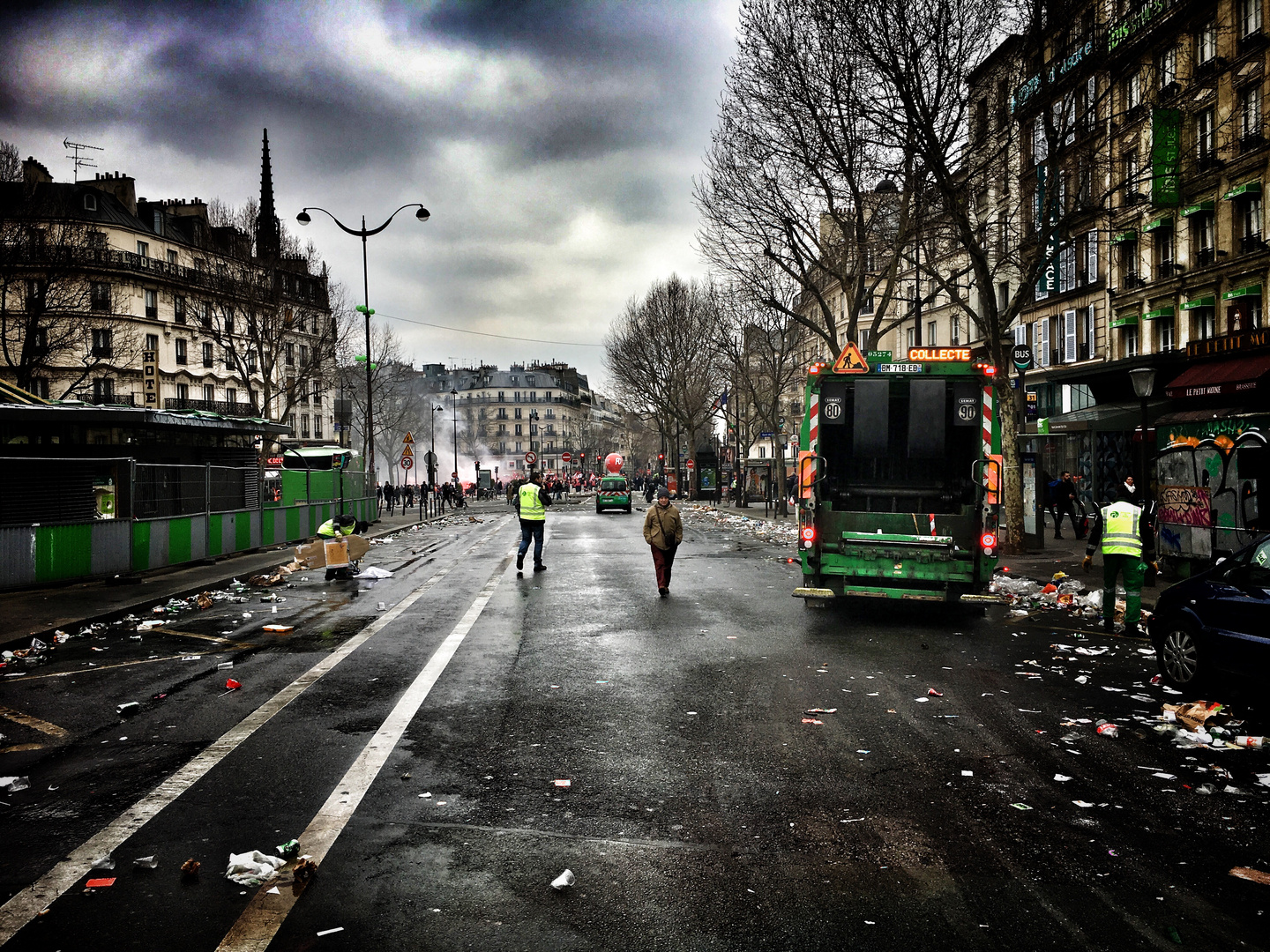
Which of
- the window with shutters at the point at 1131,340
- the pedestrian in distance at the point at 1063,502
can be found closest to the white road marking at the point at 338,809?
the pedestrian in distance at the point at 1063,502

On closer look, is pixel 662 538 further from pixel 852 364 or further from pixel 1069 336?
pixel 1069 336

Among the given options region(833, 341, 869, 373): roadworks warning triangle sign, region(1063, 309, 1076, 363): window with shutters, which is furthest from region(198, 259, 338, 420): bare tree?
region(1063, 309, 1076, 363): window with shutters

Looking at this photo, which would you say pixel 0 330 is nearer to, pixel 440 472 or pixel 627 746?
pixel 627 746

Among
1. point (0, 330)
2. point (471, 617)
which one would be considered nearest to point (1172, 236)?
point (471, 617)

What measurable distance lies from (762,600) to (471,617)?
4195 millimetres

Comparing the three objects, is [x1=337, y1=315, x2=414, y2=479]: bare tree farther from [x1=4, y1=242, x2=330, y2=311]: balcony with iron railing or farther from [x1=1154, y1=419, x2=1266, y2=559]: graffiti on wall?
[x1=1154, y1=419, x2=1266, y2=559]: graffiti on wall

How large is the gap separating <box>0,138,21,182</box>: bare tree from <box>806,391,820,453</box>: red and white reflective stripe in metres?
22.3

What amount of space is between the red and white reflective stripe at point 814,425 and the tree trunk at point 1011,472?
30.2ft

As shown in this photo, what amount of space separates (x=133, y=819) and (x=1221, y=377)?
21.6 m

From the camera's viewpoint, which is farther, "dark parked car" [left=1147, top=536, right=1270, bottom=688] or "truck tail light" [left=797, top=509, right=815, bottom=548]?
"truck tail light" [left=797, top=509, right=815, bottom=548]

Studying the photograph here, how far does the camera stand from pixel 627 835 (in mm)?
4297

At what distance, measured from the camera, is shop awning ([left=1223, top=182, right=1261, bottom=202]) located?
25938mm

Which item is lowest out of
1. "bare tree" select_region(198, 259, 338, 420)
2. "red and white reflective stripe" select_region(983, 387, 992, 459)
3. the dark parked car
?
the dark parked car

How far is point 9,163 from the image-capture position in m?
23.5
